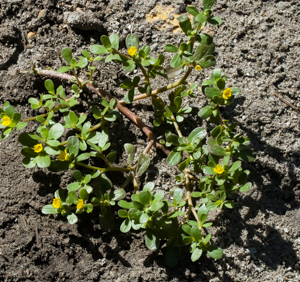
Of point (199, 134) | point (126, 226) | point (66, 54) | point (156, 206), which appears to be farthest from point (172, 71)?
point (126, 226)

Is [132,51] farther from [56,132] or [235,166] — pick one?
[235,166]

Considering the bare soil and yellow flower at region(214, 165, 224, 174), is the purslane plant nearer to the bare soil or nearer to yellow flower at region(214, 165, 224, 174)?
yellow flower at region(214, 165, 224, 174)

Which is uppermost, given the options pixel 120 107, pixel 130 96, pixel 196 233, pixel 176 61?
pixel 176 61

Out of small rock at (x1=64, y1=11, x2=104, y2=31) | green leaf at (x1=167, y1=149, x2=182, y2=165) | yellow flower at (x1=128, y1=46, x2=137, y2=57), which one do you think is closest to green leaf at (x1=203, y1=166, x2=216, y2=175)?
green leaf at (x1=167, y1=149, x2=182, y2=165)

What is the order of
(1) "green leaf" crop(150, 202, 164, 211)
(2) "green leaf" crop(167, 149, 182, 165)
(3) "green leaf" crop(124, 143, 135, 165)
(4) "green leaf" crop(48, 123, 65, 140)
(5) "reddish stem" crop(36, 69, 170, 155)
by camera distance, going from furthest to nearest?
1. (5) "reddish stem" crop(36, 69, 170, 155)
2. (3) "green leaf" crop(124, 143, 135, 165)
3. (2) "green leaf" crop(167, 149, 182, 165)
4. (4) "green leaf" crop(48, 123, 65, 140)
5. (1) "green leaf" crop(150, 202, 164, 211)

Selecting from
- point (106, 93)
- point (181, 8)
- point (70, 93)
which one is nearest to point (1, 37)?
point (70, 93)

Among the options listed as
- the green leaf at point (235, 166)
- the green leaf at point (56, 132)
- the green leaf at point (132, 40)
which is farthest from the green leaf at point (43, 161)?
the green leaf at point (235, 166)

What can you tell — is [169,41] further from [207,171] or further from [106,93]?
[207,171]
